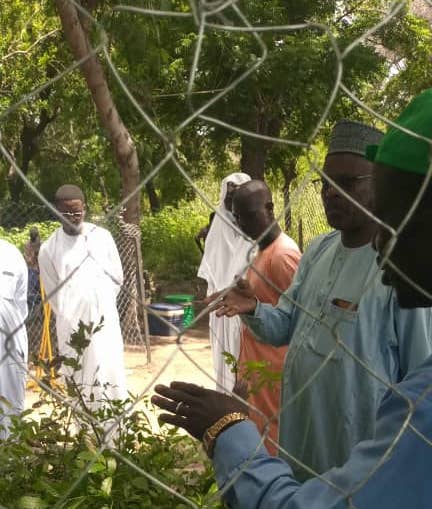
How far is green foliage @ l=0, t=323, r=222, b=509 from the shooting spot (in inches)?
66.1

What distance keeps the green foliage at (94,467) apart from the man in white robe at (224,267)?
2.85 m

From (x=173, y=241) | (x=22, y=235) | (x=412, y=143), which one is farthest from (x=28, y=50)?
(x=412, y=143)

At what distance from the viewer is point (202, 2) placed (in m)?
0.88

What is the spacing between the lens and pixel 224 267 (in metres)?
5.55

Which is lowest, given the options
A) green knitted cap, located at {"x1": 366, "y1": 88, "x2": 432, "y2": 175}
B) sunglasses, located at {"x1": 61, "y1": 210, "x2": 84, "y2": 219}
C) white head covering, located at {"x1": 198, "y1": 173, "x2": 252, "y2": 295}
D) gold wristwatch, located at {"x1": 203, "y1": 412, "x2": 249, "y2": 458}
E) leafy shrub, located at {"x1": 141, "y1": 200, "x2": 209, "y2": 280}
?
leafy shrub, located at {"x1": 141, "y1": 200, "x2": 209, "y2": 280}

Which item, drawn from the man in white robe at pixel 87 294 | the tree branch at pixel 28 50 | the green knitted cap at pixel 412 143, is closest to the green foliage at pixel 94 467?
the green knitted cap at pixel 412 143

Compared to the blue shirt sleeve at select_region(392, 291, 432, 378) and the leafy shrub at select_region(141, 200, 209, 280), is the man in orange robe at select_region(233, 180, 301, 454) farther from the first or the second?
the leafy shrub at select_region(141, 200, 209, 280)

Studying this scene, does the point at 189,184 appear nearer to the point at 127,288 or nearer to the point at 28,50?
the point at 127,288

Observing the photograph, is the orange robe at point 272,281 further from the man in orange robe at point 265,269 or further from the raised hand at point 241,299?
the raised hand at point 241,299

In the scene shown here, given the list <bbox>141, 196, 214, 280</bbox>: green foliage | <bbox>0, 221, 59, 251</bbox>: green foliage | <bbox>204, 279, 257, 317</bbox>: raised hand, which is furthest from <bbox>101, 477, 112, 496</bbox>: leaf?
<bbox>141, 196, 214, 280</bbox>: green foliage

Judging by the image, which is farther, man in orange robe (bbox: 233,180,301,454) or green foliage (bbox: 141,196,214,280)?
green foliage (bbox: 141,196,214,280)

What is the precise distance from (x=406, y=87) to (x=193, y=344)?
27.6ft

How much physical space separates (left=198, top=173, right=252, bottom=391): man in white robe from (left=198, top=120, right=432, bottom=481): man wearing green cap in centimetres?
246

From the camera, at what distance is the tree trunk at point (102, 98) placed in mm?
6551
